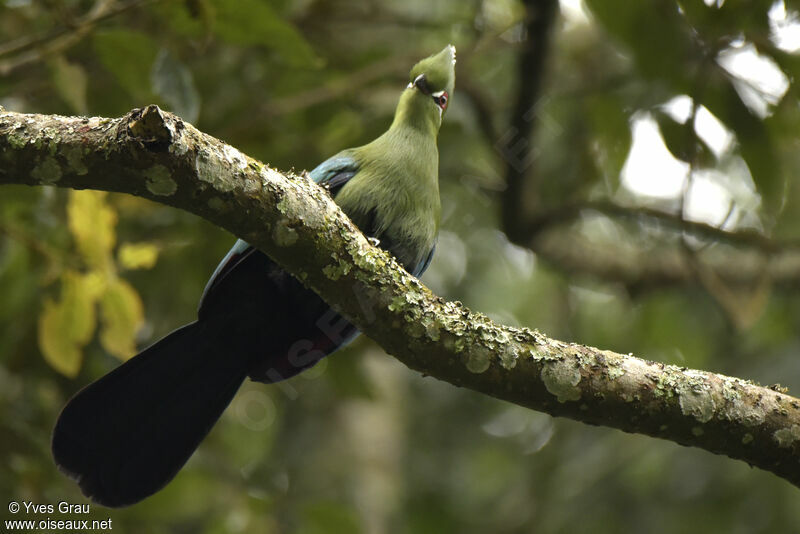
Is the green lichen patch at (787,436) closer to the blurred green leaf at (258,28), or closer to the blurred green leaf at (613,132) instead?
the blurred green leaf at (613,132)

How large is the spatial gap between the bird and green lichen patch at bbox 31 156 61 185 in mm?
762

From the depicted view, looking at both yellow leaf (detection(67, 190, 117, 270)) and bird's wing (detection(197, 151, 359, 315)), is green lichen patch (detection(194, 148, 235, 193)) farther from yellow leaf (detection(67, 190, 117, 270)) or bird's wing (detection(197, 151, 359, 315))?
yellow leaf (detection(67, 190, 117, 270))

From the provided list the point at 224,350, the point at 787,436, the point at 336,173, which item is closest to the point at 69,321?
the point at 224,350

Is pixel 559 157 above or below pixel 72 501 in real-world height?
above

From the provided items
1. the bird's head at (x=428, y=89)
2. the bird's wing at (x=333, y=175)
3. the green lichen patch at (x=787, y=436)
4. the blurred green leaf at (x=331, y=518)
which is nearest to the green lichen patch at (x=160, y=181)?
the bird's wing at (x=333, y=175)

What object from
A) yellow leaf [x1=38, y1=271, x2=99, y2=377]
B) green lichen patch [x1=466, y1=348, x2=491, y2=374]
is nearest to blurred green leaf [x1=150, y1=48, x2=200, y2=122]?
yellow leaf [x1=38, y1=271, x2=99, y2=377]

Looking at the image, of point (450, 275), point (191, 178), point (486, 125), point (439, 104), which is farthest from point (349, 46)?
point (191, 178)

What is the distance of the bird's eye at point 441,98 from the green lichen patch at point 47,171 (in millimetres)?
1566

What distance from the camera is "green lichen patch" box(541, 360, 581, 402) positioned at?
2.18 m

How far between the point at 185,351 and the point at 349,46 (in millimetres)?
2783

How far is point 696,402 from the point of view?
7.30 feet

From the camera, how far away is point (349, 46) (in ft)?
16.5

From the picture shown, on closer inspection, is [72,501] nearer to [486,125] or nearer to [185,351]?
[185,351]

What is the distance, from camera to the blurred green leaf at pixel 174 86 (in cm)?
278
